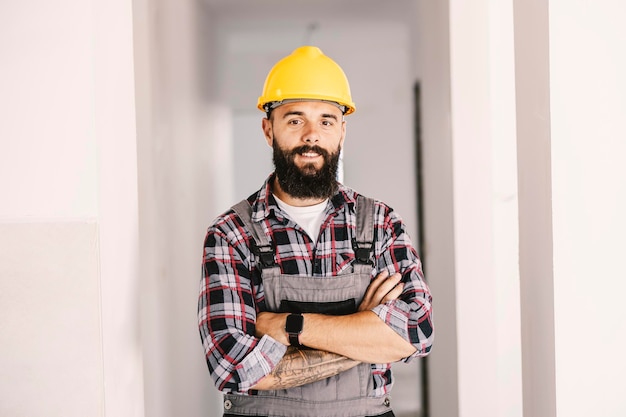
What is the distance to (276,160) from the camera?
6.75ft

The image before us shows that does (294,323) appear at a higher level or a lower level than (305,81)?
lower

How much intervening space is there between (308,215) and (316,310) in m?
0.32

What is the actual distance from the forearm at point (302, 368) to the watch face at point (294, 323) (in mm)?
69

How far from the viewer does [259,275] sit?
187 centimetres

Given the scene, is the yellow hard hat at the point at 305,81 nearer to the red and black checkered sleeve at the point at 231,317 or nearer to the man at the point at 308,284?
the man at the point at 308,284
